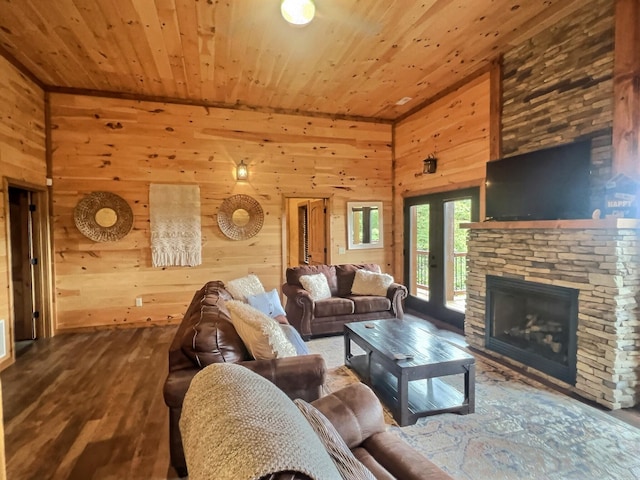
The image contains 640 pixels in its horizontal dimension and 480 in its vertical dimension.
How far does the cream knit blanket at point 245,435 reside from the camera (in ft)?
2.26

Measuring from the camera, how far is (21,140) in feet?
13.3

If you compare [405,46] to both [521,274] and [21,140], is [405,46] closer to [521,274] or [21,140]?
[521,274]

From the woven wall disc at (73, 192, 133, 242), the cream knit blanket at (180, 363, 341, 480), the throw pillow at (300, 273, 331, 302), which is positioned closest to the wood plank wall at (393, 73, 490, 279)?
the throw pillow at (300, 273, 331, 302)

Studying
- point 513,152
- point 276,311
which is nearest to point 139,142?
point 276,311

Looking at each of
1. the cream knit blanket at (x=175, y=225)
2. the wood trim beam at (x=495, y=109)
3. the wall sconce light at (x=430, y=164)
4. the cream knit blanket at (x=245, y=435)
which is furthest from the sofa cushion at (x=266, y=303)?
the wood trim beam at (x=495, y=109)

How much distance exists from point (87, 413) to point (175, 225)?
9.86 feet

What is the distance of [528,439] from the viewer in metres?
2.29

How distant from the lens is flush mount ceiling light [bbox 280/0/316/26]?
2842mm

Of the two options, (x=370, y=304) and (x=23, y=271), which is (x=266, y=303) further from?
(x=23, y=271)

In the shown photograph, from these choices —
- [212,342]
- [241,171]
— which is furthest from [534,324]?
[241,171]

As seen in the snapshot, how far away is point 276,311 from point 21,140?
361 centimetres

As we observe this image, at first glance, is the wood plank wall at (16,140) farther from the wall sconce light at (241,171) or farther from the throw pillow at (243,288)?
the wall sconce light at (241,171)

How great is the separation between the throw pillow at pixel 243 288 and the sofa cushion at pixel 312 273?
0.91 meters

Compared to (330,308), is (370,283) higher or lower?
higher
